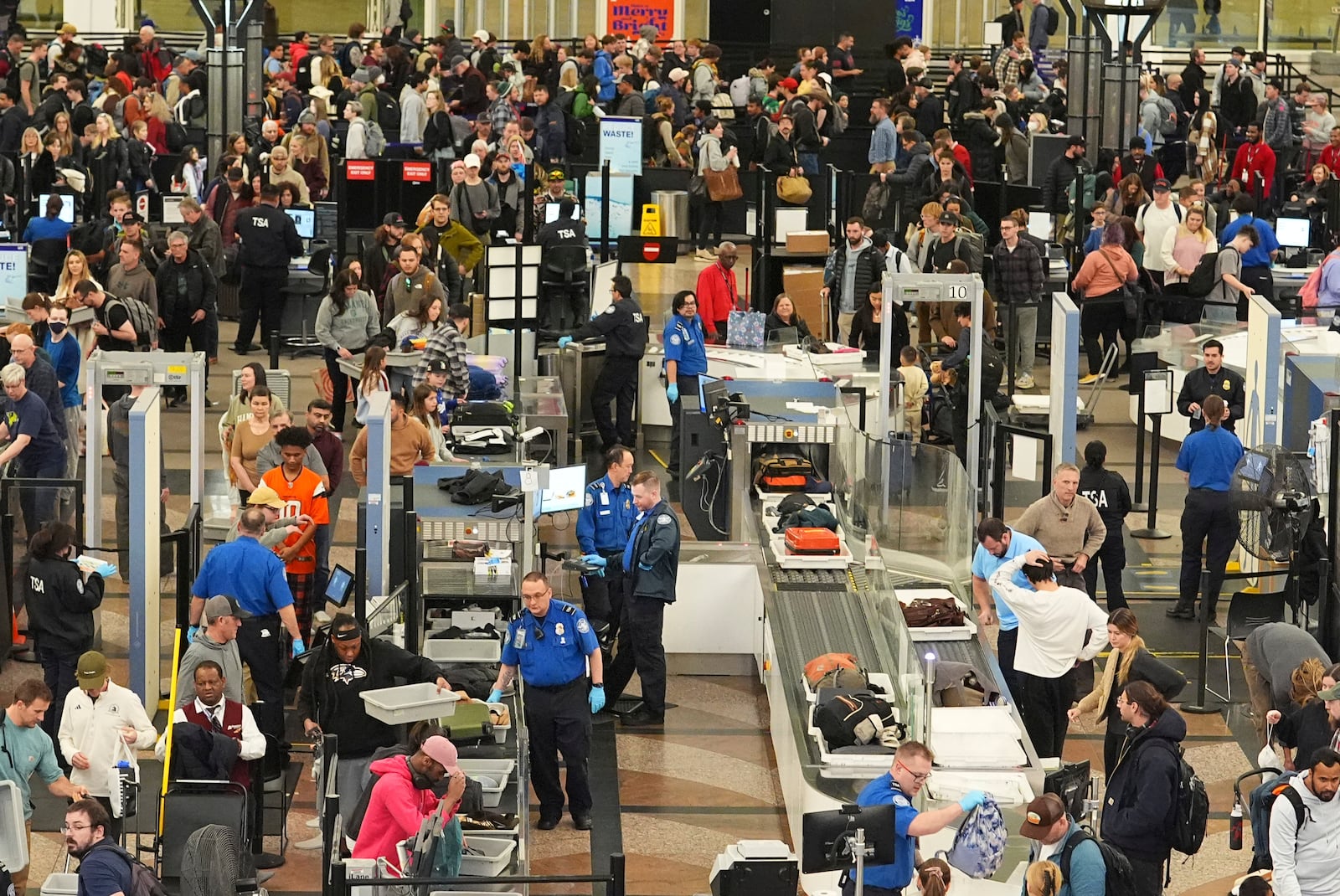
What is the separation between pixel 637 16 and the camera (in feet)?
125

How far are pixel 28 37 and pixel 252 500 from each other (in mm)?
26872

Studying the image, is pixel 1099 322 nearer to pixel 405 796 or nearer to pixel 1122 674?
pixel 1122 674

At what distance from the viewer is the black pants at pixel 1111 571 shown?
13.1 metres

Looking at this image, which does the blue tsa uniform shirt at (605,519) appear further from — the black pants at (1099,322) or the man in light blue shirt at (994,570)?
the black pants at (1099,322)

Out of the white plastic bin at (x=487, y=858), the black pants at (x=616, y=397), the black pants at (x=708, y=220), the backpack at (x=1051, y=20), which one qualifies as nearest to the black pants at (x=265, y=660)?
the white plastic bin at (x=487, y=858)

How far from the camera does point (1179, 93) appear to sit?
99.7 feet

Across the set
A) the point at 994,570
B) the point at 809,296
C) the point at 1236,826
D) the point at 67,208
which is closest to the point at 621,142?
the point at 809,296

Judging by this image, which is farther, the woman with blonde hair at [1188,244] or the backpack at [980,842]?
the woman with blonde hair at [1188,244]

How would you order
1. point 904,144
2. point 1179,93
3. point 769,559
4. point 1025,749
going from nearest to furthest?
point 1025,749 < point 769,559 < point 904,144 < point 1179,93

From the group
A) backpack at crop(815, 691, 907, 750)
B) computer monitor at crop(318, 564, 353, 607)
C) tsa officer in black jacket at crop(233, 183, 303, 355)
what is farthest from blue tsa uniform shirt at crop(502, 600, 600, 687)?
tsa officer in black jacket at crop(233, 183, 303, 355)

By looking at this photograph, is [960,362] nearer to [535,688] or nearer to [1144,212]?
[1144,212]

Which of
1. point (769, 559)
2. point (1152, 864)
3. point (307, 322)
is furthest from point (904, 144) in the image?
point (1152, 864)

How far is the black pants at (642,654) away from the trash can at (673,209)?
12.4 meters

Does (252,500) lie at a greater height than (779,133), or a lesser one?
lesser
